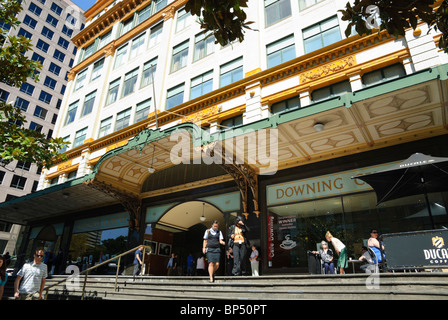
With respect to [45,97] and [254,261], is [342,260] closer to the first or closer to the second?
[254,261]

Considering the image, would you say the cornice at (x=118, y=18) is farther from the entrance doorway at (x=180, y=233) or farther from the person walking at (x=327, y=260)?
the person walking at (x=327, y=260)

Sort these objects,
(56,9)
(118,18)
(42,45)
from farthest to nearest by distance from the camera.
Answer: (56,9), (42,45), (118,18)

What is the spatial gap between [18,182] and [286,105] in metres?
45.4

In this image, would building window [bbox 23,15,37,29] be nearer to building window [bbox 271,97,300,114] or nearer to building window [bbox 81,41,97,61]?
building window [bbox 81,41,97,61]

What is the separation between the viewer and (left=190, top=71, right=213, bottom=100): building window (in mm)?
18266

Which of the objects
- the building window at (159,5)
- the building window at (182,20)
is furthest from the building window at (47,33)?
the building window at (182,20)

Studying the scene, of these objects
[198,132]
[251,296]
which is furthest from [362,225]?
[198,132]

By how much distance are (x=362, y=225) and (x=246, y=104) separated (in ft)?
26.9

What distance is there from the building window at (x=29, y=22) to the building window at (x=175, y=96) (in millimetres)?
47213

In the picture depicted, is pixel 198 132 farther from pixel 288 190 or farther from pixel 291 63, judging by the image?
pixel 291 63

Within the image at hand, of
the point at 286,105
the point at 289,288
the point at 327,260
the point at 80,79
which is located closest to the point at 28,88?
the point at 80,79

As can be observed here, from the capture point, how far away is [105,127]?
23.1 metres

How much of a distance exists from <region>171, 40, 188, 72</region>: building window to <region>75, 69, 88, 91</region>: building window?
38.3 feet

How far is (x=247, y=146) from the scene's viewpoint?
1177 cm
